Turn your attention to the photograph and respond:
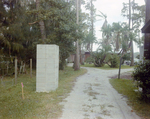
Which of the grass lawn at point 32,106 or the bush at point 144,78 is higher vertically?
the bush at point 144,78

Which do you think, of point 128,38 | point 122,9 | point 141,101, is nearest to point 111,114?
point 141,101

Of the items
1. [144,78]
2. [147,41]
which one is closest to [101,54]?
[147,41]

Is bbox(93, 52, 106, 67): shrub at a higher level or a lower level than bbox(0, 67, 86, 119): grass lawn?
higher

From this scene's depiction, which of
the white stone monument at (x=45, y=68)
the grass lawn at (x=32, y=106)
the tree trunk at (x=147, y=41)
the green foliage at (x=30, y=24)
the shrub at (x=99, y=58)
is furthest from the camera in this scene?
the shrub at (x=99, y=58)

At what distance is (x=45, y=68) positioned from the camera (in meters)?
8.12

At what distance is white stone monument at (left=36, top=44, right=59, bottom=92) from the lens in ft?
26.5

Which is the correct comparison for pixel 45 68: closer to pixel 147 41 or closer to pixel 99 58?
pixel 147 41

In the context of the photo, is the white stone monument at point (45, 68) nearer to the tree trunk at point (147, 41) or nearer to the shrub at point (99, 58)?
the tree trunk at point (147, 41)

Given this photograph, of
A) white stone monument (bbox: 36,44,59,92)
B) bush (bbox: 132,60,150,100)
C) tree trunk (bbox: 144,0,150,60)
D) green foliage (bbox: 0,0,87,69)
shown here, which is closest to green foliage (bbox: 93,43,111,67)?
green foliage (bbox: 0,0,87,69)

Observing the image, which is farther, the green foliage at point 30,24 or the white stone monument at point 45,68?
the green foliage at point 30,24

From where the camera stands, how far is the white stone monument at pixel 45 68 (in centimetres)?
808

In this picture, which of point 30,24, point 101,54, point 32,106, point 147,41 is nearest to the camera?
point 32,106

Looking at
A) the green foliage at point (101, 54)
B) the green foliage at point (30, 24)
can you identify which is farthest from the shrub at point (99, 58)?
the green foliage at point (30, 24)

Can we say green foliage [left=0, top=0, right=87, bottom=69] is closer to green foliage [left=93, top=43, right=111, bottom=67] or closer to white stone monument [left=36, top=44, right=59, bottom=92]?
white stone monument [left=36, top=44, right=59, bottom=92]
